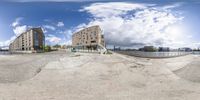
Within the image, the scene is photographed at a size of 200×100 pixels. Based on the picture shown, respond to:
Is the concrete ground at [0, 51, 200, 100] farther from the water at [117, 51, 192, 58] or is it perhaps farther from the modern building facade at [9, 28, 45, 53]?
the modern building facade at [9, 28, 45, 53]

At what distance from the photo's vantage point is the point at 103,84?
4.62 m

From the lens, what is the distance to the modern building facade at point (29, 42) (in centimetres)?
378

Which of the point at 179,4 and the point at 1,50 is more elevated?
the point at 179,4

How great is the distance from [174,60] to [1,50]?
2893 millimetres

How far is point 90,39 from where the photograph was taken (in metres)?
3.65

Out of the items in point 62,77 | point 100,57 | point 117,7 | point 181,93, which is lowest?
point 181,93

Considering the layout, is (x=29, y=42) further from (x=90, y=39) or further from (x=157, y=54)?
(x=157, y=54)

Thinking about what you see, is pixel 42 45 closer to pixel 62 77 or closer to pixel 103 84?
pixel 62 77

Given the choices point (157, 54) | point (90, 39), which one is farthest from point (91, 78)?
point (157, 54)

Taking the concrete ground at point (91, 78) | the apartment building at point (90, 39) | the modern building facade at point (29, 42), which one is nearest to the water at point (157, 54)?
the concrete ground at point (91, 78)

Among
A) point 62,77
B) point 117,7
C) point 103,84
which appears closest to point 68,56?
point 62,77

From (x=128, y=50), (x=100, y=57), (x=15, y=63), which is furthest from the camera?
(x=15, y=63)

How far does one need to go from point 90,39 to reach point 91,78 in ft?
3.49

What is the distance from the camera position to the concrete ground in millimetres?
4281
